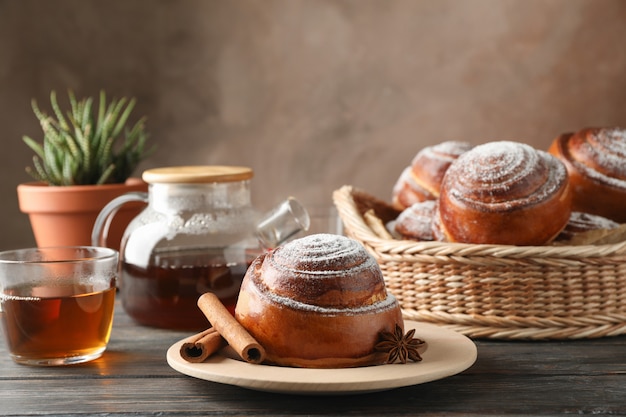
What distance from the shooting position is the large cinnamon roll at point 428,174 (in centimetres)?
139

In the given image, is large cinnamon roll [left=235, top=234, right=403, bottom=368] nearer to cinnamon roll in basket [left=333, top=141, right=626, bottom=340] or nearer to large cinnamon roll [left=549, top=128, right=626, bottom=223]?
Answer: cinnamon roll in basket [left=333, top=141, right=626, bottom=340]

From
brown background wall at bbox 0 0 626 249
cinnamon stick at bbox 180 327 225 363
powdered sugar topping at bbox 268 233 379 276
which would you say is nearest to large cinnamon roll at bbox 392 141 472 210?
powdered sugar topping at bbox 268 233 379 276

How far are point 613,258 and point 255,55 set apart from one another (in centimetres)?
188

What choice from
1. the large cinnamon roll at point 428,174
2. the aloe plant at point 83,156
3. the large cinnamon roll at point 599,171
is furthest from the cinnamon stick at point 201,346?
the aloe plant at point 83,156

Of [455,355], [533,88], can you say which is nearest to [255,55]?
[533,88]

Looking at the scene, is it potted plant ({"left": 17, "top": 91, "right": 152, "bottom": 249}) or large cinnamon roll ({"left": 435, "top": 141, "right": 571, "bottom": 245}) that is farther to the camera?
potted plant ({"left": 17, "top": 91, "right": 152, "bottom": 249})

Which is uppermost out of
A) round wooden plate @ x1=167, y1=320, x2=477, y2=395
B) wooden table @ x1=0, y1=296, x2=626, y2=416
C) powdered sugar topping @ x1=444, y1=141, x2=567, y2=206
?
powdered sugar topping @ x1=444, y1=141, x2=567, y2=206

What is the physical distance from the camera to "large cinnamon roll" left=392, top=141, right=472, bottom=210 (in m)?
1.39

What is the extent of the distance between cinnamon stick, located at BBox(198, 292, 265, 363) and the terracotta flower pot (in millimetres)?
680

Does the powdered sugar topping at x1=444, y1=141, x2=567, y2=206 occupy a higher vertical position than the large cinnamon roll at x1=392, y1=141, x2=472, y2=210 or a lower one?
higher

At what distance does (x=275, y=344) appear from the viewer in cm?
91

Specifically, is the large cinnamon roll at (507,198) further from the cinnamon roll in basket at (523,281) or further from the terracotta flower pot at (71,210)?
A: the terracotta flower pot at (71,210)

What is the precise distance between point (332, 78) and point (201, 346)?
6.69 ft

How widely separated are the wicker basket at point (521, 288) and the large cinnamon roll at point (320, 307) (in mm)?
244
